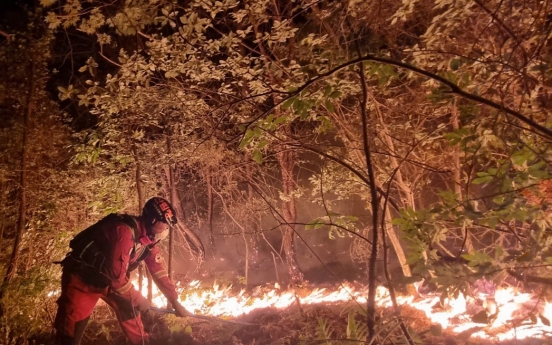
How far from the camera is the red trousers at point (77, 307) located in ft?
18.0

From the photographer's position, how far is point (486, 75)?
3.87 meters

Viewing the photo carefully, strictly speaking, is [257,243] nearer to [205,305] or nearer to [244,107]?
[205,305]

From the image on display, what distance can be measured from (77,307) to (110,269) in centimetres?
86

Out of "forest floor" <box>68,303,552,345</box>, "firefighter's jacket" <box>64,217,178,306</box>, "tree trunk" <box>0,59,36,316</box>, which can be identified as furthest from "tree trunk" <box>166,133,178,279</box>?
"tree trunk" <box>0,59,36,316</box>

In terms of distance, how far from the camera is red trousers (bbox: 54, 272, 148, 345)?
550 cm

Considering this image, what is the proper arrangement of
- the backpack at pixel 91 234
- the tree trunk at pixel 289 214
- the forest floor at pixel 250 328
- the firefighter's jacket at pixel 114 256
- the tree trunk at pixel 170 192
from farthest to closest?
the tree trunk at pixel 289 214 → the tree trunk at pixel 170 192 → the forest floor at pixel 250 328 → the backpack at pixel 91 234 → the firefighter's jacket at pixel 114 256

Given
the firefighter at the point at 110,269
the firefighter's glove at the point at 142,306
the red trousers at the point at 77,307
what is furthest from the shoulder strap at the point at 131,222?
the firefighter's glove at the point at 142,306

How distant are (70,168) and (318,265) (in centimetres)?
662

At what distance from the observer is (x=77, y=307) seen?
5551 millimetres

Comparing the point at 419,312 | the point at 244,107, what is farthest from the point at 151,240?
the point at 419,312

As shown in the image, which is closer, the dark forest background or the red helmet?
the dark forest background

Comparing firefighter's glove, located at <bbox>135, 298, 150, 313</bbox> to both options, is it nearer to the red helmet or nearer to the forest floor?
the forest floor

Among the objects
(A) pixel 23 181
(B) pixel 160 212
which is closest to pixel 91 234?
(B) pixel 160 212

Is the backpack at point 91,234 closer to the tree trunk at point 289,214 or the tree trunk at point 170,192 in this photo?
the tree trunk at point 170,192
